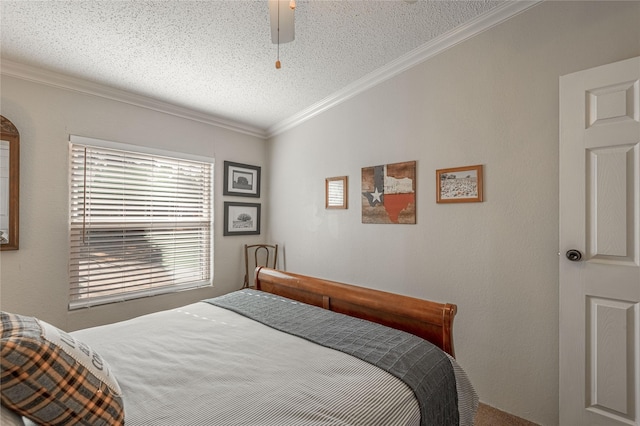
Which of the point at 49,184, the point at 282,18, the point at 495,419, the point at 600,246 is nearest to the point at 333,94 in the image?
the point at 282,18

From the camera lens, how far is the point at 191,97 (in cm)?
291

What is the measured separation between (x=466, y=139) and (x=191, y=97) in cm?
248

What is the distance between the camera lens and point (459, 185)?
224 centimetres

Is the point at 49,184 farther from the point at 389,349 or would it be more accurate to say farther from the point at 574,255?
the point at 574,255

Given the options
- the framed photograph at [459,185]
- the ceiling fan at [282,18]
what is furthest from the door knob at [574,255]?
the ceiling fan at [282,18]

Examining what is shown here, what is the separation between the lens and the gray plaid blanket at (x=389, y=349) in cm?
121

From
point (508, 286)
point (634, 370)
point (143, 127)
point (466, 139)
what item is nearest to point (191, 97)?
point (143, 127)

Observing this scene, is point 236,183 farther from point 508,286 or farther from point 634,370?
point 634,370

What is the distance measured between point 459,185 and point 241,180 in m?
2.44

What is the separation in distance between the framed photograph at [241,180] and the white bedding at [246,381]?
209 cm

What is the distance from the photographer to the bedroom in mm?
1868

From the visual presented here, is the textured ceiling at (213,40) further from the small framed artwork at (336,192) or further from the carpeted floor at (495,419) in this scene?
the carpeted floor at (495,419)

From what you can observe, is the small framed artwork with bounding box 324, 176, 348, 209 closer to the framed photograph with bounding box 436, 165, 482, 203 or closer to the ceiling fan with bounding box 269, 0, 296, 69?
the framed photograph with bounding box 436, 165, 482, 203

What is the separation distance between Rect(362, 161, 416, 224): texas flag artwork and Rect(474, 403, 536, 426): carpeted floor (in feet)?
4.55
